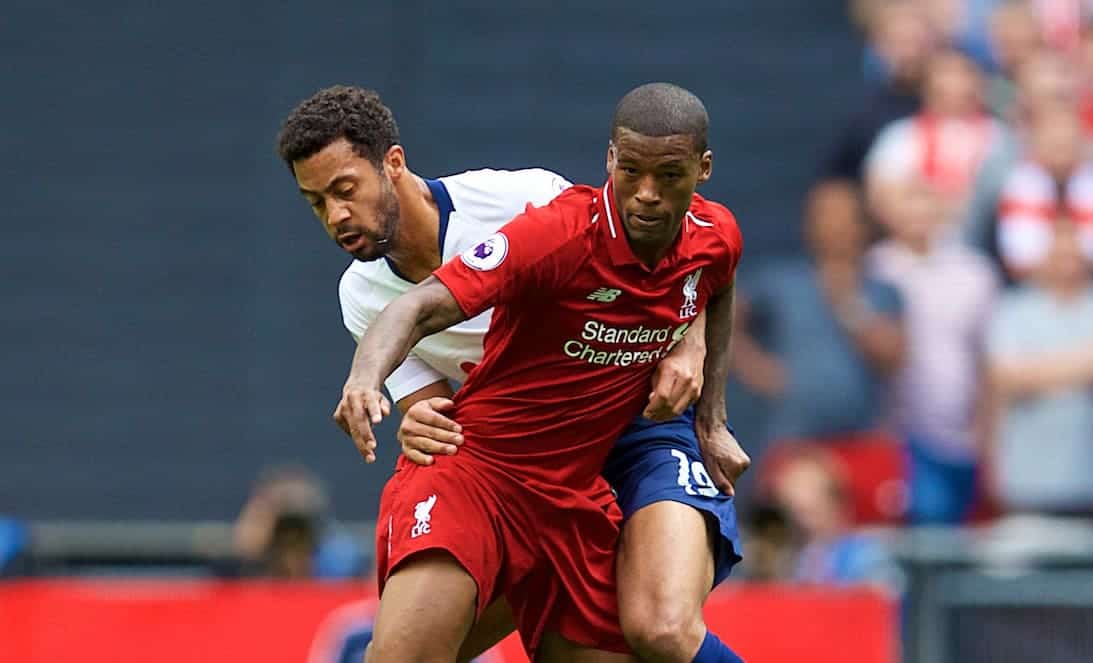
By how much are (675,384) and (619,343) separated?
0.61 feet

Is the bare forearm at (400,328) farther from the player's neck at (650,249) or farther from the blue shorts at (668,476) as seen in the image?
the blue shorts at (668,476)

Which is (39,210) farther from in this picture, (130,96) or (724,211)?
(724,211)

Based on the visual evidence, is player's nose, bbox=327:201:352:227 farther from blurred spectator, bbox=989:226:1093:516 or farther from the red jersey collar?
blurred spectator, bbox=989:226:1093:516

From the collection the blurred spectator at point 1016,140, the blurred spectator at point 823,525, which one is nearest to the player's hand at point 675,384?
the blurred spectator at point 823,525

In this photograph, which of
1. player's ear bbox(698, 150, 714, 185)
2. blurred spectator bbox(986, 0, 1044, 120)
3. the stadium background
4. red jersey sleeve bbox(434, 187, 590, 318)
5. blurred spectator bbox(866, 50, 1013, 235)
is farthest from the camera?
the stadium background

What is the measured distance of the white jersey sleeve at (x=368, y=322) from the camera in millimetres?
5762

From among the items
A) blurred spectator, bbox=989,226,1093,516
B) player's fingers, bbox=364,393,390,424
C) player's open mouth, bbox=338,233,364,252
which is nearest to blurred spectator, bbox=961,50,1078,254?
blurred spectator, bbox=989,226,1093,516

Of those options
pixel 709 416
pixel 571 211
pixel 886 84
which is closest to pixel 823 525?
pixel 886 84

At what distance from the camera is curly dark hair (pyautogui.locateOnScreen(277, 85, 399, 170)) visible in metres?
5.26

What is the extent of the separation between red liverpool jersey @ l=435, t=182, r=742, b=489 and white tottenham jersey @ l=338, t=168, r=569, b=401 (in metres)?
0.14

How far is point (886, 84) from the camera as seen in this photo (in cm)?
1178

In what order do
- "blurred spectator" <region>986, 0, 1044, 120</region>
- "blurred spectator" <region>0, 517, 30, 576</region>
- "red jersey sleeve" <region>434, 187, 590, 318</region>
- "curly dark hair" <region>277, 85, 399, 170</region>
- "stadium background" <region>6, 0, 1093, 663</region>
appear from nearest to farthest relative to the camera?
"red jersey sleeve" <region>434, 187, 590, 318</region> < "curly dark hair" <region>277, 85, 399, 170</region> < "blurred spectator" <region>0, 517, 30, 576</region> < "blurred spectator" <region>986, 0, 1044, 120</region> < "stadium background" <region>6, 0, 1093, 663</region>

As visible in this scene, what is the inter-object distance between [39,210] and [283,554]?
4.21m

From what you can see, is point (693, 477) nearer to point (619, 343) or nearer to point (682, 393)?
point (682, 393)
